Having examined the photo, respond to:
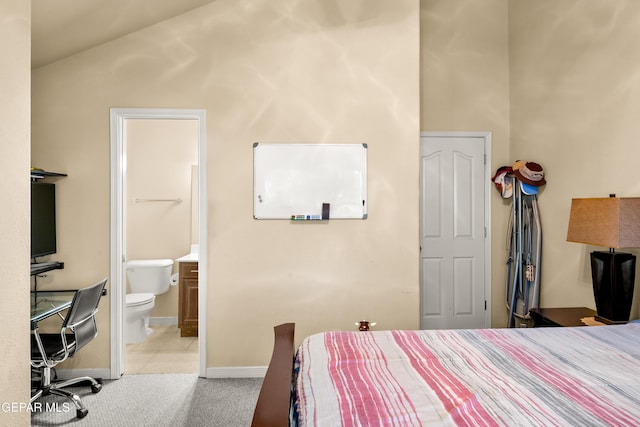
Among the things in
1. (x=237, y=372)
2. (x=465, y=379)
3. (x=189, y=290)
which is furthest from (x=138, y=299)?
(x=465, y=379)

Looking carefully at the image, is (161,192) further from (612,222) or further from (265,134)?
(612,222)

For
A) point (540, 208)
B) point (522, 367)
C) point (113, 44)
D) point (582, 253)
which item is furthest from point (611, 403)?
point (113, 44)

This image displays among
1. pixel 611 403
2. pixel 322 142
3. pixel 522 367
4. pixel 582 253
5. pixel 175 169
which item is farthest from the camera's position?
pixel 175 169

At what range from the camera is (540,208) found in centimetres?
342

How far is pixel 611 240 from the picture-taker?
7.12 ft

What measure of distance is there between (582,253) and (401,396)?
2348 millimetres

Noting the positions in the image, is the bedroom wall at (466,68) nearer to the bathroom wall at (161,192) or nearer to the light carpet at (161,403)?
the bathroom wall at (161,192)

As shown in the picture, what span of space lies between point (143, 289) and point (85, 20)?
2609mm

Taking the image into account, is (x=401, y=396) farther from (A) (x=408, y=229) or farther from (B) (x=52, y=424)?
(B) (x=52, y=424)

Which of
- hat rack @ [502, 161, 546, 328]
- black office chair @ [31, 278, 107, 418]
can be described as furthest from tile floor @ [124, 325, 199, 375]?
hat rack @ [502, 161, 546, 328]

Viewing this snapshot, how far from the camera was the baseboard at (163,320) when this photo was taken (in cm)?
451

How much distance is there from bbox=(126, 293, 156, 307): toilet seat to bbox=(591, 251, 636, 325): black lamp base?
11.9 ft

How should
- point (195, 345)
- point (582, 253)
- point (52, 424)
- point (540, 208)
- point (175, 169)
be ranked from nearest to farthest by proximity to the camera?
1. point (52, 424)
2. point (582, 253)
3. point (540, 208)
4. point (195, 345)
5. point (175, 169)

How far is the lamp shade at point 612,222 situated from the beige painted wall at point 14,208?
2772 mm
